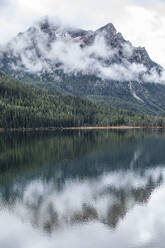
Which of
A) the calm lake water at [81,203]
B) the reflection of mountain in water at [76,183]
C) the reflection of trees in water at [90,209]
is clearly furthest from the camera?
the reflection of mountain in water at [76,183]

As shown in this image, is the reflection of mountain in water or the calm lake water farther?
the reflection of mountain in water

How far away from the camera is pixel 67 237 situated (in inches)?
1356

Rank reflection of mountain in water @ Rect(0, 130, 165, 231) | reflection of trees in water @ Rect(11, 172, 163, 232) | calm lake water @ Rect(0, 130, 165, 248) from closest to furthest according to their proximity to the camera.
Result: calm lake water @ Rect(0, 130, 165, 248), reflection of trees in water @ Rect(11, 172, 163, 232), reflection of mountain in water @ Rect(0, 130, 165, 231)

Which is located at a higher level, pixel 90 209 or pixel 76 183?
pixel 90 209

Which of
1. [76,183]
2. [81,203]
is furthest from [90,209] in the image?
[76,183]

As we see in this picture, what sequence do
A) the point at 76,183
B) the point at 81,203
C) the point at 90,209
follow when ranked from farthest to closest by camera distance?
the point at 76,183 < the point at 81,203 < the point at 90,209

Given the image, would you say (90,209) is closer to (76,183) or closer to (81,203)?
(81,203)

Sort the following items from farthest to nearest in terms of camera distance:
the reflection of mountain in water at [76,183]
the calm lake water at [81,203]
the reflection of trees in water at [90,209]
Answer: the reflection of mountain in water at [76,183] → the reflection of trees in water at [90,209] → the calm lake water at [81,203]

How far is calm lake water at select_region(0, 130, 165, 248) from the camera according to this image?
3454cm

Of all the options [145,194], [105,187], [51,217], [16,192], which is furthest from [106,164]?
[51,217]

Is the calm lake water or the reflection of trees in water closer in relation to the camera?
the calm lake water

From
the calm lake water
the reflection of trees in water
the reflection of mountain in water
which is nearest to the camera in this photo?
the calm lake water

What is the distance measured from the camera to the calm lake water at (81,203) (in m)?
34.5

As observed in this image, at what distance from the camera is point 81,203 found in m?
47.3
